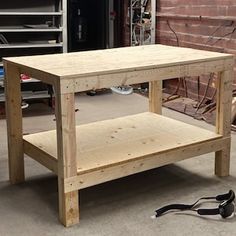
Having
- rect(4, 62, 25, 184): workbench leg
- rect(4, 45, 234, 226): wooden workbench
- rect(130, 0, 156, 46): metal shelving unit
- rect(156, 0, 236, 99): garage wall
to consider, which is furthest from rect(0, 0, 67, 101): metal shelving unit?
rect(4, 62, 25, 184): workbench leg

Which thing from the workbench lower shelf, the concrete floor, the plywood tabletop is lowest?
the concrete floor

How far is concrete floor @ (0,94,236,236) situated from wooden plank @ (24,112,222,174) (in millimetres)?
288

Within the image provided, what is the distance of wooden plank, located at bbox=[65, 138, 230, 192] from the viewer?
2.46 metres

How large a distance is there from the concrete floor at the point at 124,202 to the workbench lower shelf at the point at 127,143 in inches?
9.2

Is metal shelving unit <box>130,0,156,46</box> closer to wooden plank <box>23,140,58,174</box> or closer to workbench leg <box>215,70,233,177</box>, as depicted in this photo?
workbench leg <box>215,70,233,177</box>

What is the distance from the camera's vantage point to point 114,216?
101 inches

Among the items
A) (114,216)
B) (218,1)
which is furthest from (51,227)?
(218,1)

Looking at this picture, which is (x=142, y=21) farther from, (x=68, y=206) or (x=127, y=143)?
(x=68, y=206)

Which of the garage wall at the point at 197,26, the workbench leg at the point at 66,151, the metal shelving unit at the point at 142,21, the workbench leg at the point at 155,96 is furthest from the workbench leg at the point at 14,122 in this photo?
the metal shelving unit at the point at 142,21

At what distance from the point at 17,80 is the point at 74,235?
1051mm

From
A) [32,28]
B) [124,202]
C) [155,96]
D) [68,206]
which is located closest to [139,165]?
[124,202]

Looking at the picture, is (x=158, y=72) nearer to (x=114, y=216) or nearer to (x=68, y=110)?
(x=68, y=110)

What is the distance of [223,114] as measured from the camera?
301cm

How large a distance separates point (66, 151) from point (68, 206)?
31 centimetres
